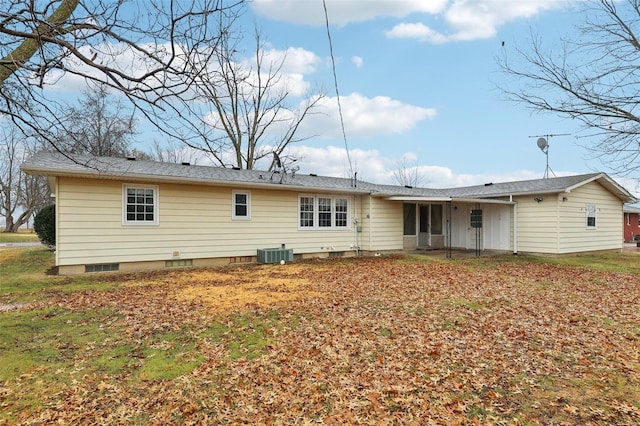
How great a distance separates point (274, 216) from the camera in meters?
13.4

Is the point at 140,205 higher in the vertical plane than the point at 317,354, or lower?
higher

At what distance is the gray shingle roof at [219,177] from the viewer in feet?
31.0

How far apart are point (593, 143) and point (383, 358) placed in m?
9.77

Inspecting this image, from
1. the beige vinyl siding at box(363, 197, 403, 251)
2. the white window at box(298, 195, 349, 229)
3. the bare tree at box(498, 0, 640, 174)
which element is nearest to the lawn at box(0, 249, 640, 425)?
the bare tree at box(498, 0, 640, 174)

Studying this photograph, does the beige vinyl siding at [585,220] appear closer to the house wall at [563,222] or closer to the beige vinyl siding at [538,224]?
the house wall at [563,222]

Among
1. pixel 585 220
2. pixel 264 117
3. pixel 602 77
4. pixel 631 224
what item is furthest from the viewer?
pixel 631 224

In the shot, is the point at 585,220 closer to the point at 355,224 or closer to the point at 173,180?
the point at 355,224

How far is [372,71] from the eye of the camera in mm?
12469

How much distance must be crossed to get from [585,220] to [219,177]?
50.5 feet

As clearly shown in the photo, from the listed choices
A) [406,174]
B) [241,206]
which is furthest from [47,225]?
[406,174]

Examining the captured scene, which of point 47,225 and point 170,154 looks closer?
point 47,225

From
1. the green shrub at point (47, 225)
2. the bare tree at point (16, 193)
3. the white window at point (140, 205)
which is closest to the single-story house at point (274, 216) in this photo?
the white window at point (140, 205)

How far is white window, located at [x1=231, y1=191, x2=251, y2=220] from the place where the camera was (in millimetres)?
12648

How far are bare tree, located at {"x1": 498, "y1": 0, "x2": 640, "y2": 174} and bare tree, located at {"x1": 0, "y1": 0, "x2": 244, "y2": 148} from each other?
1029cm
